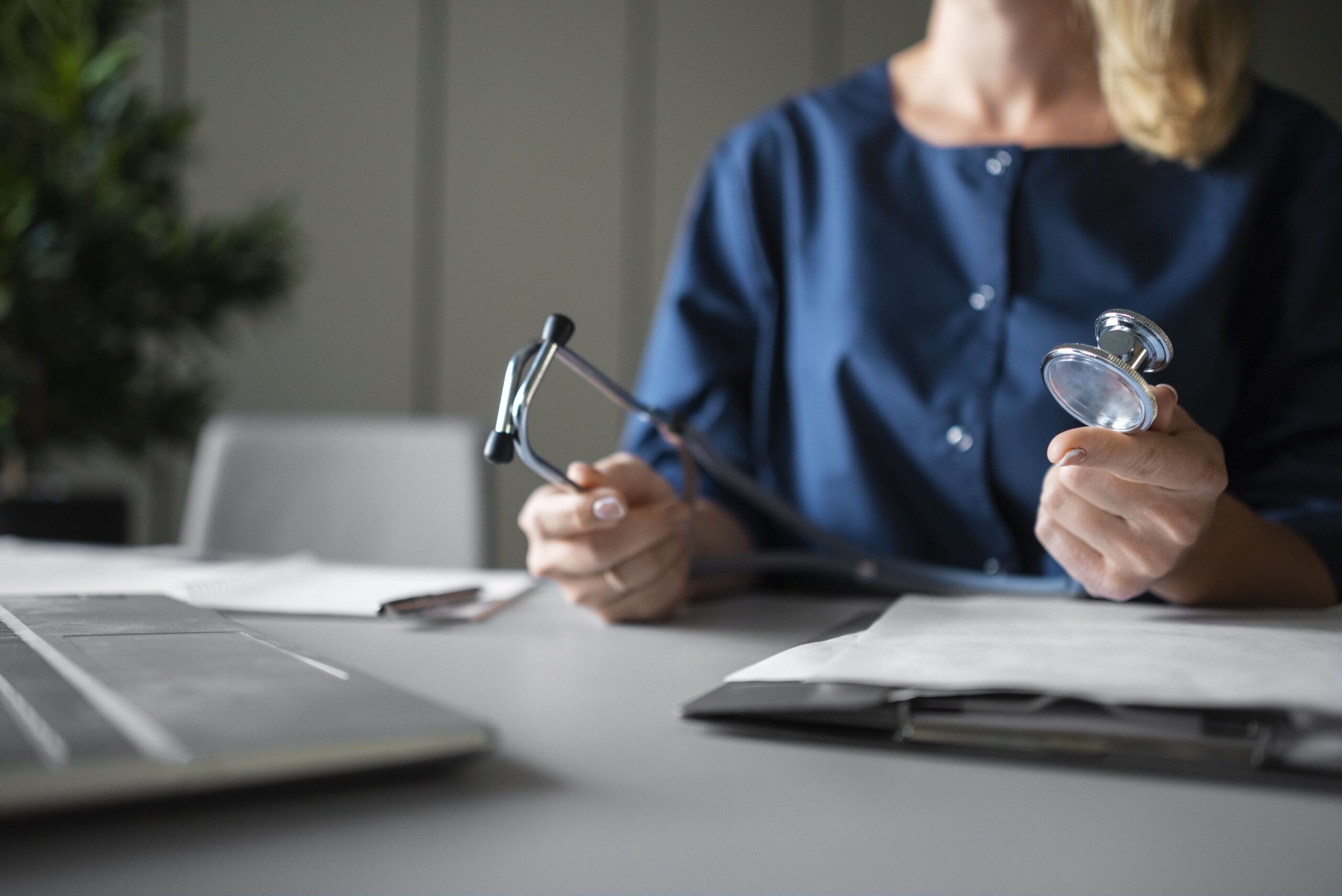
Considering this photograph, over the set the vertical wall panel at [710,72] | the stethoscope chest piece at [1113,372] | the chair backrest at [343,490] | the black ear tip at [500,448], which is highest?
the vertical wall panel at [710,72]

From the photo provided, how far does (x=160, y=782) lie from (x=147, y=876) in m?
0.03

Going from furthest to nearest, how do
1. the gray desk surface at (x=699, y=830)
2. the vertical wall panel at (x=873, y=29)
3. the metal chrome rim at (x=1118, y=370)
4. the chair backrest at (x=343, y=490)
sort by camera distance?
1. the vertical wall panel at (x=873, y=29)
2. the chair backrest at (x=343, y=490)
3. the metal chrome rim at (x=1118, y=370)
4. the gray desk surface at (x=699, y=830)

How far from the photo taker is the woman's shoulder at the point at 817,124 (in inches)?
46.7

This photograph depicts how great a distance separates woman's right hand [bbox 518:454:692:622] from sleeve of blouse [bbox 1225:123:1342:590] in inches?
20.9

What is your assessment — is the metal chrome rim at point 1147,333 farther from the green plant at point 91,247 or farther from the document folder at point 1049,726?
the green plant at point 91,247

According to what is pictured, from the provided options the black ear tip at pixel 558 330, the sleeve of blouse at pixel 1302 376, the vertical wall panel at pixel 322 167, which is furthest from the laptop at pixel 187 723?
the vertical wall panel at pixel 322 167

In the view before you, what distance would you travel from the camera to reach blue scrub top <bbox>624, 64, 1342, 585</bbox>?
100 cm

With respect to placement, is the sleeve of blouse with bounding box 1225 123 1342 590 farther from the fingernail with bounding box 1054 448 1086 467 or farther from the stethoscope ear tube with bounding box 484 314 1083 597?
the fingernail with bounding box 1054 448 1086 467

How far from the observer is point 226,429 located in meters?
1.51

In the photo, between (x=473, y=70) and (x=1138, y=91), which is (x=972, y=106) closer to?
(x=1138, y=91)

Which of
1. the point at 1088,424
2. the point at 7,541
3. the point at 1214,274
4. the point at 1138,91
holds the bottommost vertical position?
the point at 7,541

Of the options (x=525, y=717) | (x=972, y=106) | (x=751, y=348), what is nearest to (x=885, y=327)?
(x=751, y=348)

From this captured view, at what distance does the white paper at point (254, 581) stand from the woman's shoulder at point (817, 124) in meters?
0.57

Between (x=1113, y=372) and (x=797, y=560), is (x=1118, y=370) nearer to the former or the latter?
(x=1113, y=372)
